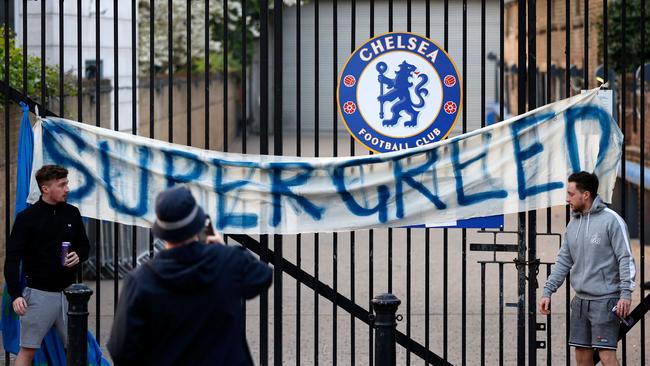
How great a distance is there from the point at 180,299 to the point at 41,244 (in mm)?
2886

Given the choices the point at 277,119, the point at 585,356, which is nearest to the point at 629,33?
the point at 585,356

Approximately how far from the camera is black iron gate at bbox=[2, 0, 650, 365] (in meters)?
7.41

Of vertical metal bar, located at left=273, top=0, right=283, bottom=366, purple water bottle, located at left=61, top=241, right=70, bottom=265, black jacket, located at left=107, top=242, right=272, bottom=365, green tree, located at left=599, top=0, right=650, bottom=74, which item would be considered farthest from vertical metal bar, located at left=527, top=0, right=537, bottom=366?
green tree, located at left=599, top=0, right=650, bottom=74

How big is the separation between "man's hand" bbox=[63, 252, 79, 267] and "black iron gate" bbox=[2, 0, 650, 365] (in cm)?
16

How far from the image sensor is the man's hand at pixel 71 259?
7352 mm

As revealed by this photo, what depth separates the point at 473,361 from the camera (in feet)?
31.8

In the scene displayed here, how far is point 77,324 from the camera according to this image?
22.0ft

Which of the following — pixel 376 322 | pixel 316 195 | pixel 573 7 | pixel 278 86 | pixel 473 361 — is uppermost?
pixel 573 7

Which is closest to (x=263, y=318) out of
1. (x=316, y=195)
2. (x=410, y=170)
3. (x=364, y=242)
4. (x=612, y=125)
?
(x=316, y=195)

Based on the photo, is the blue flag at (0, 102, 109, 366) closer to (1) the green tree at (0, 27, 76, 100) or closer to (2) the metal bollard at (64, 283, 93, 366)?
(2) the metal bollard at (64, 283, 93, 366)

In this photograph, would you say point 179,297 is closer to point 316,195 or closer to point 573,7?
point 316,195

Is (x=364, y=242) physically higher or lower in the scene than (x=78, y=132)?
lower

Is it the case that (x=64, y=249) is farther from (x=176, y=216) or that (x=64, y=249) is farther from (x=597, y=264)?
(x=597, y=264)

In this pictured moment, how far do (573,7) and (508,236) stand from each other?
931 centimetres
